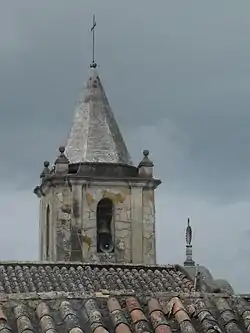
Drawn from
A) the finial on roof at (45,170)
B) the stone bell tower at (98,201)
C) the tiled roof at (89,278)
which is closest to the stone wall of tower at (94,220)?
the stone bell tower at (98,201)

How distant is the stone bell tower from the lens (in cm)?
1739

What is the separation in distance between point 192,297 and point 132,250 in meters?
11.8

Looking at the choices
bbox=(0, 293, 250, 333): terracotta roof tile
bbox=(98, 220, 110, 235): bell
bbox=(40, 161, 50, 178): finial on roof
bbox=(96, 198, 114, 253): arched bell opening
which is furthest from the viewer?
bbox=(40, 161, 50, 178): finial on roof

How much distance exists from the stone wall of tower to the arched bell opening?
13 cm

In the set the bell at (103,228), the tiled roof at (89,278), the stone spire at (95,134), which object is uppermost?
the stone spire at (95,134)

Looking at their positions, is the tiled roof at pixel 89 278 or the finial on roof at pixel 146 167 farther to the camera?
the finial on roof at pixel 146 167

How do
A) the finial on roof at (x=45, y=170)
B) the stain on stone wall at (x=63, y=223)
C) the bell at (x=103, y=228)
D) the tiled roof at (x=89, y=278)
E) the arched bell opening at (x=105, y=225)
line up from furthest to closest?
the finial on roof at (x=45, y=170) < the bell at (x=103, y=228) < the arched bell opening at (x=105, y=225) < the stain on stone wall at (x=63, y=223) < the tiled roof at (x=89, y=278)

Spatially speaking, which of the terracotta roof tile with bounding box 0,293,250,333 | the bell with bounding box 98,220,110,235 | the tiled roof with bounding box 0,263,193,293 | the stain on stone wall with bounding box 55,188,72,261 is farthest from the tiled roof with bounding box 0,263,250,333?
the bell with bounding box 98,220,110,235

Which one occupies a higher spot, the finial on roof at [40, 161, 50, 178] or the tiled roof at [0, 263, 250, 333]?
the finial on roof at [40, 161, 50, 178]

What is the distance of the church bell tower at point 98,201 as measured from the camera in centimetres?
1739

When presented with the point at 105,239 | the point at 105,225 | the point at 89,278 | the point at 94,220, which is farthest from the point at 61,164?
the point at 89,278

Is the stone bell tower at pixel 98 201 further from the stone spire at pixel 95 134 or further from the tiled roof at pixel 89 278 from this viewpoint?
the tiled roof at pixel 89 278

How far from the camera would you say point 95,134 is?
18219mm

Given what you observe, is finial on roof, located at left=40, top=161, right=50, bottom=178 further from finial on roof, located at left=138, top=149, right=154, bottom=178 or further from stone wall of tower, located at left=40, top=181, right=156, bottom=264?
finial on roof, located at left=138, top=149, right=154, bottom=178
